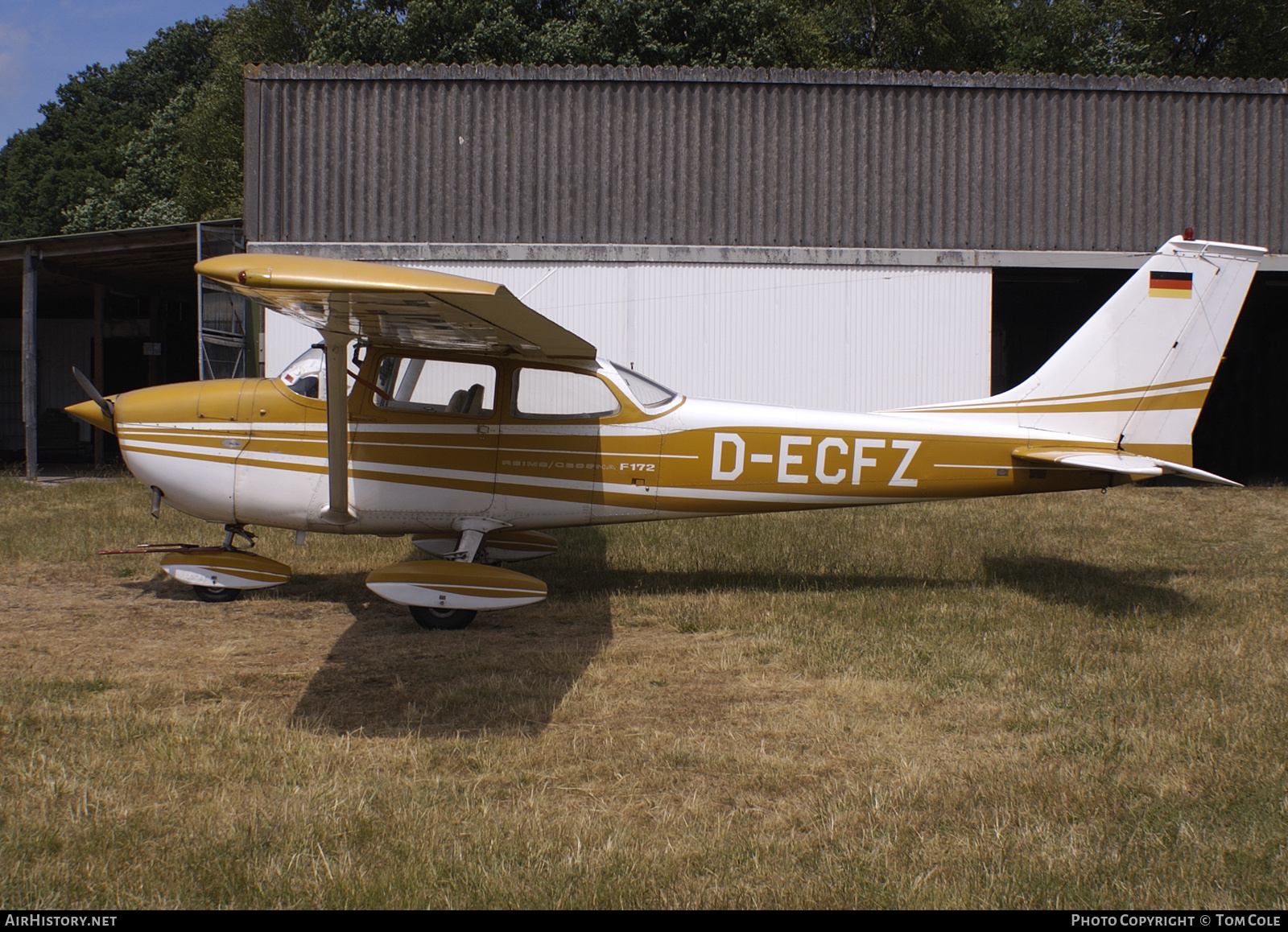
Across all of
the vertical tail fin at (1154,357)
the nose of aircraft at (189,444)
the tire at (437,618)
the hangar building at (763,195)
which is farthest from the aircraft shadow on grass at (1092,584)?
the nose of aircraft at (189,444)

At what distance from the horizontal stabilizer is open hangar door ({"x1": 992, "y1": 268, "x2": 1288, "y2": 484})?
936 centimetres

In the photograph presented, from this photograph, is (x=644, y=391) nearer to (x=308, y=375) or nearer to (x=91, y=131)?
(x=308, y=375)

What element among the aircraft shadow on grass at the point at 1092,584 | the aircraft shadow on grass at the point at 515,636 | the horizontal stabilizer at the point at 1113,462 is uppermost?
the horizontal stabilizer at the point at 1113,462

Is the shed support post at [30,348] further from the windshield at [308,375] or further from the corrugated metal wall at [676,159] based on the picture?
the windshield at [308,375]

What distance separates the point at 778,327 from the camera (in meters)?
13.1

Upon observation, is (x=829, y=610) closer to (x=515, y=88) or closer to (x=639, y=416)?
(x=639, y=416)

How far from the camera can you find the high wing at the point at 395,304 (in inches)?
174

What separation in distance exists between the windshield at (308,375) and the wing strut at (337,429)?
33 centimetres

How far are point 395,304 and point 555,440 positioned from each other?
204cm

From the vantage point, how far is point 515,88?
13.4 m

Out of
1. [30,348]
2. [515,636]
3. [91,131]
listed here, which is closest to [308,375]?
[515,636]

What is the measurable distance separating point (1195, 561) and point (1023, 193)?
6843 mm

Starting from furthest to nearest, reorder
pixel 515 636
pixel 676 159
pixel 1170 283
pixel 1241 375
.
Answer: pixel 1241 375 < pixel 676 159 < pixel 1170 283 < pixel 515 636

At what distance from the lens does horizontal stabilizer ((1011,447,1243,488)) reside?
20.7ft
